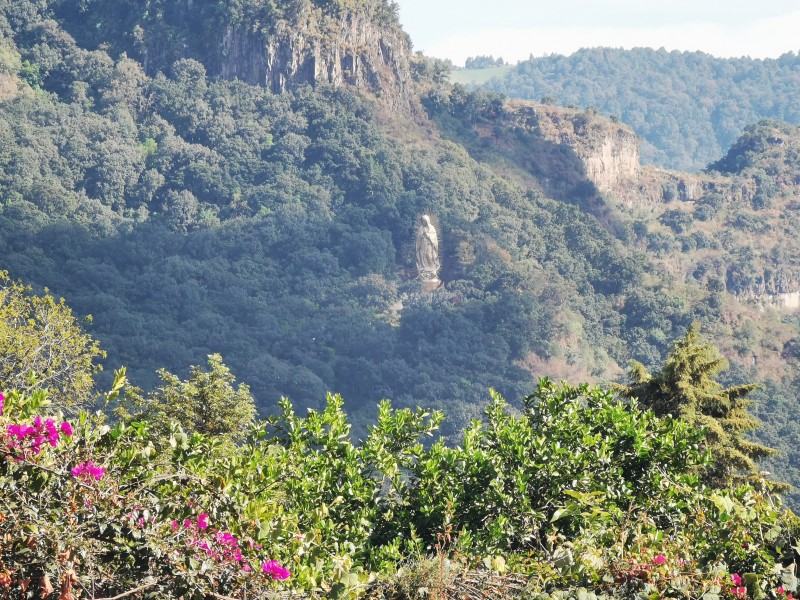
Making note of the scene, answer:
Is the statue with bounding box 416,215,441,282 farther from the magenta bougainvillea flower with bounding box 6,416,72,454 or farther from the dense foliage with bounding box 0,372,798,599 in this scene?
the magenta bougainvillea flower with bounding box 6,416,72,454

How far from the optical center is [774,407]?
248 ft

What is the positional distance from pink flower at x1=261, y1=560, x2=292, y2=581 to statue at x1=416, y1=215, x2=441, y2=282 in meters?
92.7

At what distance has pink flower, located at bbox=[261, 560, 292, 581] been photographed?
9617mm

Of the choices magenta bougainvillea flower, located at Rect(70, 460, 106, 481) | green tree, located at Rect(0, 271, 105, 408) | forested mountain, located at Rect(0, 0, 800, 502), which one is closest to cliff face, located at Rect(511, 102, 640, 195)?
forested mountain, located at Rect(0, 0, 800, 502)

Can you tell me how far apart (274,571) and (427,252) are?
94.2 meters

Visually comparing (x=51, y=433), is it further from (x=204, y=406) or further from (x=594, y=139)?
(x=594, y=139)

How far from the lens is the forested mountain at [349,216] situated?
8881 centimetres

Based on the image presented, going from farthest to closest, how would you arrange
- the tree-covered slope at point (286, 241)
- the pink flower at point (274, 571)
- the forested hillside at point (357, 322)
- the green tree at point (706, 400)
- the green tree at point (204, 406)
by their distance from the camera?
the tree-covered slope at point (286, 241) → the green tree at point (204, 406) → the green tree at point (706, 400) → the forested hillside at point (357, 322) → the pink flower at point (274, 571)

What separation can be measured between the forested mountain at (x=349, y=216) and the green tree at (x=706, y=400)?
43481mm

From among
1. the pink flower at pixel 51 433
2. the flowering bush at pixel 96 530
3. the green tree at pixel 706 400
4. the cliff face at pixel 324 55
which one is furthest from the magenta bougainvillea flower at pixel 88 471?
the cliff face at pixel 324 55

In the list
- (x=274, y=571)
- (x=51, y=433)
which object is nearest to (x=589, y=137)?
(x=274, y=571)

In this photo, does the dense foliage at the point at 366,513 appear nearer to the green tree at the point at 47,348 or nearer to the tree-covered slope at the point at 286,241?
the green tree at the point at 47,348

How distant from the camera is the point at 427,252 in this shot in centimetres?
10356

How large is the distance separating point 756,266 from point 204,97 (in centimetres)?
5970
